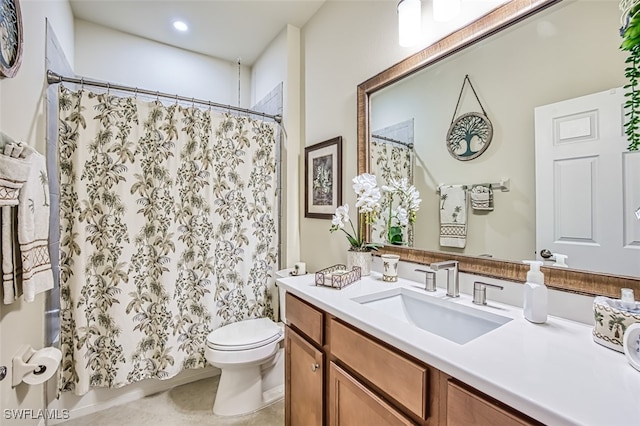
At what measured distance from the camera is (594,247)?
851mm

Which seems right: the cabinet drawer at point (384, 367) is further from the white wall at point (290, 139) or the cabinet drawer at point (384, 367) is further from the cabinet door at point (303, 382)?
the white wall at point (290, 139)

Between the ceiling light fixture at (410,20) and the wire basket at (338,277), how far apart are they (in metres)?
1.13

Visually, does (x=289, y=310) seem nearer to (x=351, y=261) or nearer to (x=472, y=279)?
(x=351, y=261)

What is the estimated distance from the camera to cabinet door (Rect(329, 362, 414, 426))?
830 mm

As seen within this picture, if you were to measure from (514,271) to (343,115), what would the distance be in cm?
130

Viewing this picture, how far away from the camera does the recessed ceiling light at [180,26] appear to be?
2299mm

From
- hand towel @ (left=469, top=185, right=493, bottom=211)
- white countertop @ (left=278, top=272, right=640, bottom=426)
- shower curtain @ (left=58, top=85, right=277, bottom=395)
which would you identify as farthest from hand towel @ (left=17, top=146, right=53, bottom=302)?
hand towel @ (left=469, top=185, right=493, bottom=211)

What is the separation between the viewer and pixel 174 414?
179cm

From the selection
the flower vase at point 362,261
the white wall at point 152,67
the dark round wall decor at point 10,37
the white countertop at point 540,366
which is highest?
the white wall at point 152,67

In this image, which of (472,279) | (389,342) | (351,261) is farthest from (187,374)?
(472,279)

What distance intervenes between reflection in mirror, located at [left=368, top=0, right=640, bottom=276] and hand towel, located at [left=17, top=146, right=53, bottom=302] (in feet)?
5.37

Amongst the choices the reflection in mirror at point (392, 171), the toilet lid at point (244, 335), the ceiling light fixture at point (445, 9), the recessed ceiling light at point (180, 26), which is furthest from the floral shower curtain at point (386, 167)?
the recessed ceiling light at point (180, 26)

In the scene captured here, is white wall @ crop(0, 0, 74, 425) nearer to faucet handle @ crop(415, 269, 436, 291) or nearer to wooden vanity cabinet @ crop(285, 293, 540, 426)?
wooden vanity cabinet @ crop(285, 293, 540, 426)

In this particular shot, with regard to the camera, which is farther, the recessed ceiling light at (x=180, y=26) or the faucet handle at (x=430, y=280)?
the recessed ceiling light at (x=180, y=26)
